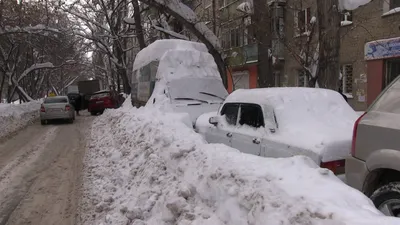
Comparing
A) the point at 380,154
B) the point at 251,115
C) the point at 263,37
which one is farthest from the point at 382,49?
the point at 380,154

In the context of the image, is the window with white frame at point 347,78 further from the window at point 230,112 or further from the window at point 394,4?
the window at point 230,112

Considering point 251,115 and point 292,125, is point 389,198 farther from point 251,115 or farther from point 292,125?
point 251,115

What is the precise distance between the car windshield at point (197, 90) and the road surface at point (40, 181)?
306cm

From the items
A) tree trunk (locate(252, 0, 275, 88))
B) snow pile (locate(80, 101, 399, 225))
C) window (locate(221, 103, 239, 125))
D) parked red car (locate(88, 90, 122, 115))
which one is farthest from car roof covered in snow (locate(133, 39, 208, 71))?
parked red car (locate(88, 90, 122, 115))

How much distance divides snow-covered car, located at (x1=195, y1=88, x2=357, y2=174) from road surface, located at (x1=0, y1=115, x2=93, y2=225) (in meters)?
2.73

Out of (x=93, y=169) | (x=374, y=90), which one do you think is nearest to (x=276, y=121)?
(x=93, y=169)

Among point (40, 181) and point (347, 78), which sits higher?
point (347, 78)

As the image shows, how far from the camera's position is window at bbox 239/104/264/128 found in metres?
5.69

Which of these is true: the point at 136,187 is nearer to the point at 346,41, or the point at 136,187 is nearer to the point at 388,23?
the point at 388,23

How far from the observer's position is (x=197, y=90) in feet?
35.2

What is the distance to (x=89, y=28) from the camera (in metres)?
28.0

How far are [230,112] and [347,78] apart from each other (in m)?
14.0

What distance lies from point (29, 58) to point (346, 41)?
28.5 metres

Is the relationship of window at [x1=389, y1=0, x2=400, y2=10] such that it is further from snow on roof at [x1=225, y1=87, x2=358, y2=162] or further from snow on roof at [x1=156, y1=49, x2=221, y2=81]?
snow on roof at [x1=225, y1=87, x2=358, y2=162]
